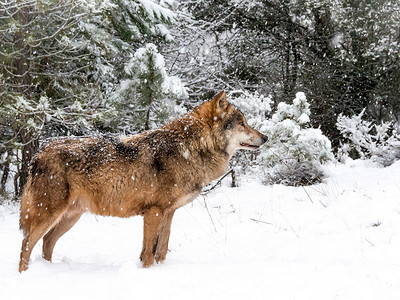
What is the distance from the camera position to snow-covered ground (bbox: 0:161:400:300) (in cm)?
312

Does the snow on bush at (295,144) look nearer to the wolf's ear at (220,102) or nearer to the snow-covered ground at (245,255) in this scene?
the snow-covered ground at (245,255)

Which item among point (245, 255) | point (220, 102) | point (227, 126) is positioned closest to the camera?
point (245, 255)

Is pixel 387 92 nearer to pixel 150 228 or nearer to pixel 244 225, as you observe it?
pixel 244 225

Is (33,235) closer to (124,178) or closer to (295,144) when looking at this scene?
(124,178)

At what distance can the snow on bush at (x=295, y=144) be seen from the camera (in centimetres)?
841

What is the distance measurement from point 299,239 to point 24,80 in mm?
8725

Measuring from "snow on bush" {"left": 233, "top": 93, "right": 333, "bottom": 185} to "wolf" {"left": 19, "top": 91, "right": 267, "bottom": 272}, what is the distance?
405 centimetres

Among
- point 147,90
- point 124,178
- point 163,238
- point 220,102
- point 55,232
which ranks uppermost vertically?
point 220,102

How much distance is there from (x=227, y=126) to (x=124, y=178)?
151cm

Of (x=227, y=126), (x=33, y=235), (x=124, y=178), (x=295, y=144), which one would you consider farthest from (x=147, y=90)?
(x=33, y=235)

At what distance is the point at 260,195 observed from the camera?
7977 mm

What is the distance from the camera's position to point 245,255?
4.40 meters

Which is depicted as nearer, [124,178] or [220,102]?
[124,178]

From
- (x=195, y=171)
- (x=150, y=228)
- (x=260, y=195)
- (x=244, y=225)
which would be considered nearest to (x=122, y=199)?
(x=150, y=228)
